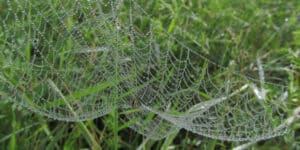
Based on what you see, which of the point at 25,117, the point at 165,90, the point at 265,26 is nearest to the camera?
the point at 25,117

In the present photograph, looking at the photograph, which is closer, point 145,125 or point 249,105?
point 145,125

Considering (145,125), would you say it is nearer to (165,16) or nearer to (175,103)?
(175,103)

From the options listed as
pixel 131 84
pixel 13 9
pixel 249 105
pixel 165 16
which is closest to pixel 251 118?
pixel 249 105

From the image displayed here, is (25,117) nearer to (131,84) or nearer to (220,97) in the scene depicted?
(131,84)

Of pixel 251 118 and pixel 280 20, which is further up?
pixel 280 20

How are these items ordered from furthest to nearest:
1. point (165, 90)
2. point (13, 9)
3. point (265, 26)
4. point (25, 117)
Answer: point (265, 26)
point (13, 9)
point (165, 90)
point (25, 117)

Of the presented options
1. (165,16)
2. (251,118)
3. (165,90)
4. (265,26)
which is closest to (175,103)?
(165,90)
